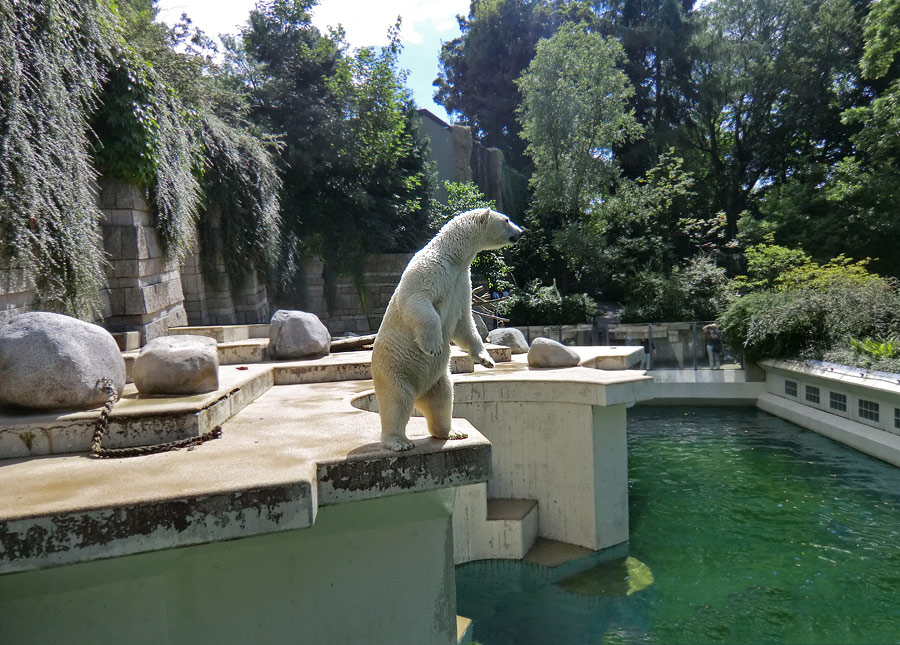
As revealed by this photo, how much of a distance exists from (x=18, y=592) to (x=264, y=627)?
3.14ft

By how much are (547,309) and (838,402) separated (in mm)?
6882

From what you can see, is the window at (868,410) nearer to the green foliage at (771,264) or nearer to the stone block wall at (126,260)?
the green foliage at (771,264)

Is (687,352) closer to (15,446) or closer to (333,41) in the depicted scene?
(333,41)

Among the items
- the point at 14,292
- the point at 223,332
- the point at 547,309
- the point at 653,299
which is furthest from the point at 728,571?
the point at 653,299

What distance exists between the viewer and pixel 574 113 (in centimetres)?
1662

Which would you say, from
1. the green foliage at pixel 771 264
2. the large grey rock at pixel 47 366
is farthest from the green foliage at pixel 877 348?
the large grey rock at pixel 47 366

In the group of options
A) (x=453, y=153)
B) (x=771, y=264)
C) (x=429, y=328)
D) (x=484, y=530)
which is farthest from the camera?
(x=453, y=153)

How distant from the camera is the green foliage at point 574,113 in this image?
16500mm

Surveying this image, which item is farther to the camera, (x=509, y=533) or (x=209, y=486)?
(x=509, y=533)

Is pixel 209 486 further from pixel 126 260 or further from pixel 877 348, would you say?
pixel 877 348

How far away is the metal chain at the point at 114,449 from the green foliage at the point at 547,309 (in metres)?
11.9

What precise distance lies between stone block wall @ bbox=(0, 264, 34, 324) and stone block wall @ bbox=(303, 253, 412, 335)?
833 centimetres

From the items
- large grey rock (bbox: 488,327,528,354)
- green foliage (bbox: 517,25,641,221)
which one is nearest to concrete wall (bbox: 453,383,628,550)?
large grey rock (bbox: 488,327,528,354)

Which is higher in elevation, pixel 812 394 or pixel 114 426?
pixel 114 426
